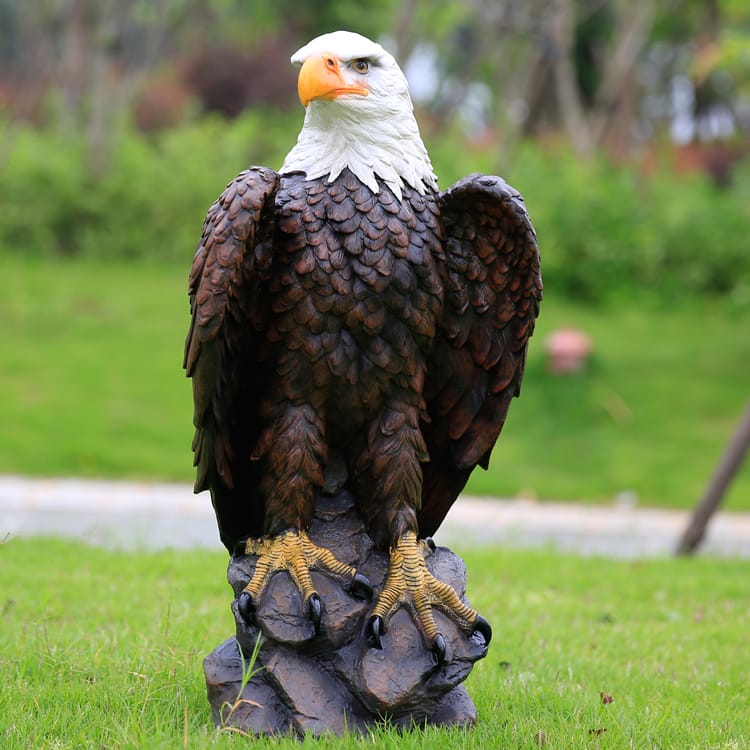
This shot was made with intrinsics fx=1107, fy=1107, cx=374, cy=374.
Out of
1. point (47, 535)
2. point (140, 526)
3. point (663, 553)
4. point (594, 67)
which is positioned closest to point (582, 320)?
point (663, 553)

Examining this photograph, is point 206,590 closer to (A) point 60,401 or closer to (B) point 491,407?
(B) point 491,407

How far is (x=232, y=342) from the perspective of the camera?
3.30 metres

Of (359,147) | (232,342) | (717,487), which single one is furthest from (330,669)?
(717,487)

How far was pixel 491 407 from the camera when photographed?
11.9 ft

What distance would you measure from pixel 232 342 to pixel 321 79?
0.81m

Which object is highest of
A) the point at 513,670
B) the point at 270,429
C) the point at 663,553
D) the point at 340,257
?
the point at 340,257

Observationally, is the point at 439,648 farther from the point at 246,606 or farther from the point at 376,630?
the point at 246,606

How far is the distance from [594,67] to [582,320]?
1429cm

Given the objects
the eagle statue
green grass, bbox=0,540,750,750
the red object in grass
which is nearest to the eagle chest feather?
the eagle statue

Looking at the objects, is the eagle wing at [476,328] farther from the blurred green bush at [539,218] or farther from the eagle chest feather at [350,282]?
the blurred green bush at [539,218]

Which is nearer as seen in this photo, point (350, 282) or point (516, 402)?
point (350, 282)

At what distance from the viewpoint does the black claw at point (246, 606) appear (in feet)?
10.8

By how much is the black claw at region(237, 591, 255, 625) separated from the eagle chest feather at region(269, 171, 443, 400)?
2.13 ft

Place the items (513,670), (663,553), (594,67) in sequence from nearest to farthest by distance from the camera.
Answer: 1. (513,670)
2. (663,553)
3. (594,67)
